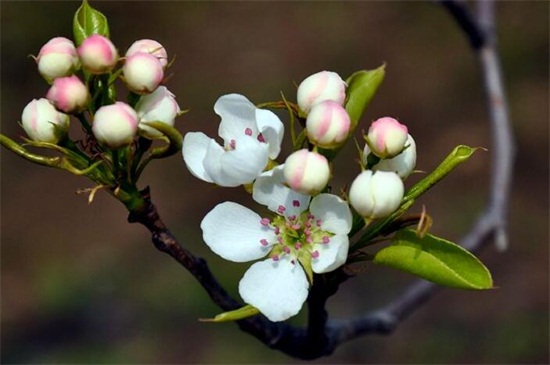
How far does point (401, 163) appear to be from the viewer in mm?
1439

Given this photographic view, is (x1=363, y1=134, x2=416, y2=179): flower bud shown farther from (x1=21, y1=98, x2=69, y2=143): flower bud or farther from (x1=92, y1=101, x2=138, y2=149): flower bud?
(x1=21, y1=98, x2=69, y2=143): flower bud

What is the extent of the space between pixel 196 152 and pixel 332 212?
267mm

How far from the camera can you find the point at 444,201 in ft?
15.0

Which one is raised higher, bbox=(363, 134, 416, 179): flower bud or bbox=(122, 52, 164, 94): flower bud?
bbox=(122, 52, 164, 94): flower bud

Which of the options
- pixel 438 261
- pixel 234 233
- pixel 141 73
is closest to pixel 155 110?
pixel 141 73

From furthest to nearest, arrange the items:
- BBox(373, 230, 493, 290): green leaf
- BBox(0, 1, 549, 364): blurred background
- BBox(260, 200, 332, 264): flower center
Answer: BBox(0, 1, 549, 364): blurred background
BBox(260, 200, 332, 264): flower center
BBox(373, 230, 493, 290): green leaf

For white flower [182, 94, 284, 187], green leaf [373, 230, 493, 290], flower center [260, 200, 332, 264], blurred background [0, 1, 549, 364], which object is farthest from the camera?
blurred background [0, 1, 549, 364]

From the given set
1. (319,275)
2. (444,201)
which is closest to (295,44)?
(444,201)

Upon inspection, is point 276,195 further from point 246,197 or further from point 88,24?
point 246,197

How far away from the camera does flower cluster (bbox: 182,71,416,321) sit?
134cm

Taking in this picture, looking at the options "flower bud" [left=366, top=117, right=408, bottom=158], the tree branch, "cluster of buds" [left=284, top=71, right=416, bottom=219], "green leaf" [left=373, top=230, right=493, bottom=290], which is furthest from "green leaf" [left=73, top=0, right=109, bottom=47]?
"green leaf" [left=373, top=230, right=493, bottom=290]

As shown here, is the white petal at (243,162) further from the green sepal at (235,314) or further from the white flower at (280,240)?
the green sepal at (235,314)

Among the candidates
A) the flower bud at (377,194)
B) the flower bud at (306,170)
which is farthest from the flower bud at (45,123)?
the flower bud at (377,194)

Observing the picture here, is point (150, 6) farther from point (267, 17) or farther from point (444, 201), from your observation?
point (444, 201)
